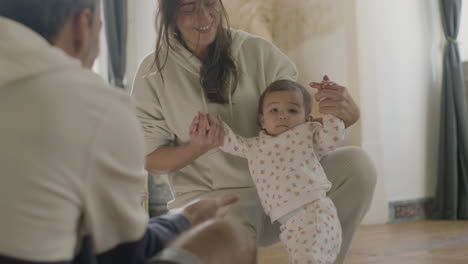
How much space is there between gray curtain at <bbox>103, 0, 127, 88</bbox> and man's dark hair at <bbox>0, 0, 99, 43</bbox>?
15.2ft

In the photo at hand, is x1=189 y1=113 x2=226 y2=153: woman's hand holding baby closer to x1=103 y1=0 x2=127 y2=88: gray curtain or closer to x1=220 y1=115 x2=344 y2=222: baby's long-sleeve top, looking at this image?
x1=220 y1=115 x2=344 y2=222: baby's long-sleeve top

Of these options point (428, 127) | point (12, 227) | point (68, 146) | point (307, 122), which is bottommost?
point (428, 127)

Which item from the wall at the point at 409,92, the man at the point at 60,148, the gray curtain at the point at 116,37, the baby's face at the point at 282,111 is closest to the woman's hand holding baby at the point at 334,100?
the baby's face at the point at 282,111

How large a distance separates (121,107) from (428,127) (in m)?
4.54

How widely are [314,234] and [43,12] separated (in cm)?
132

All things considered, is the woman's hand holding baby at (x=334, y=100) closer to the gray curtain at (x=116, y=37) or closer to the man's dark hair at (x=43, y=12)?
the man's dark hair at (x=43, y=12)

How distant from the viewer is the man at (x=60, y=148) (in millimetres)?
782

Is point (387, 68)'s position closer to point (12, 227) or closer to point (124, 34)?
point (124, 34)

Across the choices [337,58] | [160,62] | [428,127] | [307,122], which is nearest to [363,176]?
[307,122]

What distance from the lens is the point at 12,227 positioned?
30.9 inches

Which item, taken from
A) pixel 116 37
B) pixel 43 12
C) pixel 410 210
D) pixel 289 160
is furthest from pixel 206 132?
pixel 116 37

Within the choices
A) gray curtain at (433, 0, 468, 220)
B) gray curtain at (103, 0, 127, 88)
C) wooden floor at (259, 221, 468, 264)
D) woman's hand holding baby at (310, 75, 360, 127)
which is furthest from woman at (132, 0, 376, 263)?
gray curtain at (103, 0, 127, 88)

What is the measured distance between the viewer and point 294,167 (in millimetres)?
2088

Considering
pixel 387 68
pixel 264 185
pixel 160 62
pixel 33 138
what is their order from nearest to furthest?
pixel 33 138
pixel 264 185
pixel 160 62
pixel 387 68
